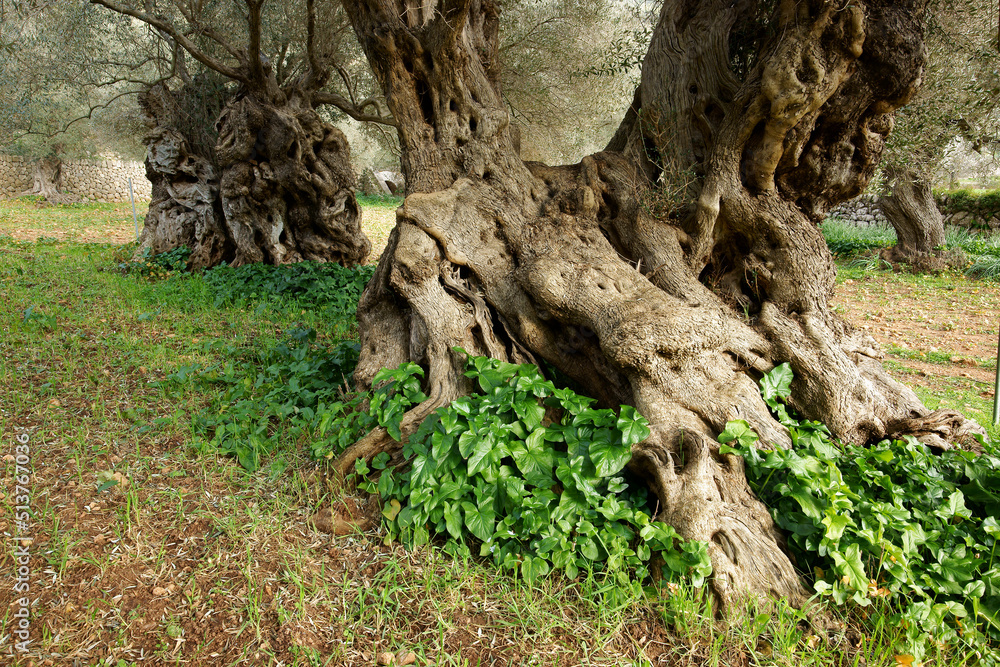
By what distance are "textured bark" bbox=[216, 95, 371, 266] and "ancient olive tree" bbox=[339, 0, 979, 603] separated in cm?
457

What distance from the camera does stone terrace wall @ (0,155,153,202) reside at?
21.7m

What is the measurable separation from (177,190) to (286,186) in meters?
2.37

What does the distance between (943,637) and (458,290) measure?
10.4 ft

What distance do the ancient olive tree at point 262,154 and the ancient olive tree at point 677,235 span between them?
447 centimetres

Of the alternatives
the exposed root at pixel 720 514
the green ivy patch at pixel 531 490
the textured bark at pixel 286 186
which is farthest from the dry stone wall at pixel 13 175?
the exposed root at pixel 720 514

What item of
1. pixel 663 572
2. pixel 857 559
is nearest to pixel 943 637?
pixel 857 559

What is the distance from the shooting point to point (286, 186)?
8.73 m

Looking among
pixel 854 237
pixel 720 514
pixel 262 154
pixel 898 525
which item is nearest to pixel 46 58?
pixel 262 154

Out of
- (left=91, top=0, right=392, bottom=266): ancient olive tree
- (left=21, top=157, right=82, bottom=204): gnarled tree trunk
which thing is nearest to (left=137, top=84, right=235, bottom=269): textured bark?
(left=91, top=0, right=392, bottom=266): ancient olive tree

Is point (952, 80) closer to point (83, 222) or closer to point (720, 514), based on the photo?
point (720, 514)

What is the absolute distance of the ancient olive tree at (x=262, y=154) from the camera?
27.7 feet

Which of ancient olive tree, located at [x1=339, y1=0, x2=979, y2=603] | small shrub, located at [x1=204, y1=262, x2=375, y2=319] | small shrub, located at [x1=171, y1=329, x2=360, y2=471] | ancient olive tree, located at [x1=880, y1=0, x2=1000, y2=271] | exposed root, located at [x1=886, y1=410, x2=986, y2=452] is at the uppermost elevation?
ancient olive tree, located at [x1=880, y1=0, x2=1000, y2=271]

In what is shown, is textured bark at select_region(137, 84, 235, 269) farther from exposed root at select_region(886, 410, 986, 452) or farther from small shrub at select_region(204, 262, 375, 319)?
exposed root at select_region(886, 410, 986, 452)

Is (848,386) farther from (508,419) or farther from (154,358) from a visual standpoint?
(154,358)
